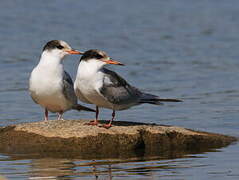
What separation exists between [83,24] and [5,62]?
6225 millimetres

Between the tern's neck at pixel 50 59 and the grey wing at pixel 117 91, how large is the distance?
0.75 m

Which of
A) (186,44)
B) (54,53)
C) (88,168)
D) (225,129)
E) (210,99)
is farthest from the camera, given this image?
(186,44)

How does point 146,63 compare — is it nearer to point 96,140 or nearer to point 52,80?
point 52,80

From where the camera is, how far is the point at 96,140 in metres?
8.46

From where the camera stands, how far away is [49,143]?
8.45 m

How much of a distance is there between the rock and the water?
0.24 m

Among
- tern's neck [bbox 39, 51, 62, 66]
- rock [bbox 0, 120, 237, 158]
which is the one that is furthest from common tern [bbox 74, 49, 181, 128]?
tern's neck [bbox 39, 51, 62, 66]

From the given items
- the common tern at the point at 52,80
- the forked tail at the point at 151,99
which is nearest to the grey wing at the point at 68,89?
the common tern at the point at 52,80

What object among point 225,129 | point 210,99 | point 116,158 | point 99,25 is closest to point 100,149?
point 116,158

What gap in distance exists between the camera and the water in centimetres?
783

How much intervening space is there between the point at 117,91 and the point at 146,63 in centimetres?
762

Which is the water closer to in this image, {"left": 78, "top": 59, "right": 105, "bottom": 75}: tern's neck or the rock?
the rock

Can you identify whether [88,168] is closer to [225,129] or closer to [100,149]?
[100,149]

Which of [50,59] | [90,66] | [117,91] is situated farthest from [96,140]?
[50,59]
